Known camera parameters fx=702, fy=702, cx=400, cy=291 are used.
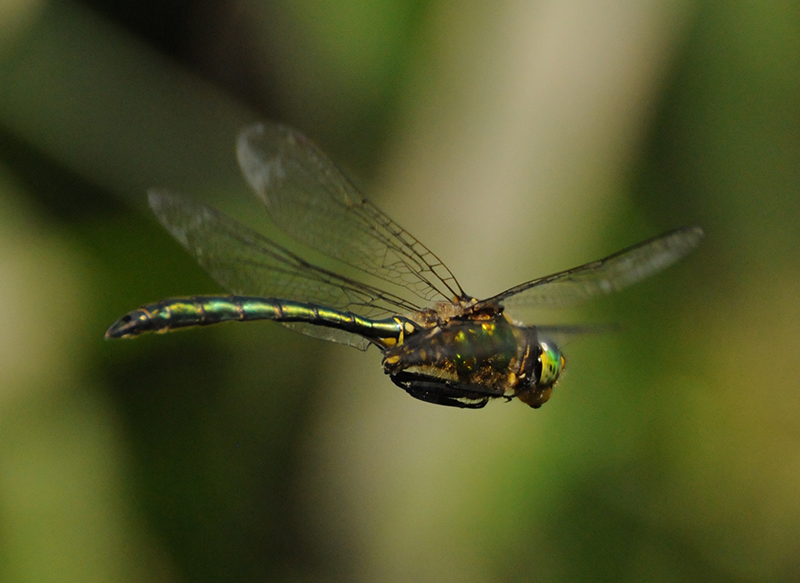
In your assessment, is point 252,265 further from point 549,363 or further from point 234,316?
point 549,363

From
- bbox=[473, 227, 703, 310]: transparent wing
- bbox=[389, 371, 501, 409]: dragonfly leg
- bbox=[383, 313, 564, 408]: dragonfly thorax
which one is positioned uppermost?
bbox=[473, 227, 703, 310]: transparent wing

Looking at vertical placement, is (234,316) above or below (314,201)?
below

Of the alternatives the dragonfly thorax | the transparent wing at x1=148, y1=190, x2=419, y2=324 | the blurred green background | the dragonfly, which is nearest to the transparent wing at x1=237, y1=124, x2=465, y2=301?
the dragonfly

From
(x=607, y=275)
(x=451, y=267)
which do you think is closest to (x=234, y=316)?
(x=607, y=275)

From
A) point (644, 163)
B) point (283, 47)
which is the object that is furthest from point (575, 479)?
point (283, 47)

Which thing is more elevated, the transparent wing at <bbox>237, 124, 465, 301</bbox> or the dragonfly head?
the transparent wing at <bbox>237, 124, 465, 301</bbox>

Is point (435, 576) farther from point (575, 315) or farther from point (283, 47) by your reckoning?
point (283, 47)

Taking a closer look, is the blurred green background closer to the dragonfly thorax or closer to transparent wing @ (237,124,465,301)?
transparent wing @ (237,124,465,301)
